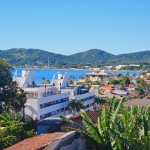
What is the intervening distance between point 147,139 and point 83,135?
2787 millimetres

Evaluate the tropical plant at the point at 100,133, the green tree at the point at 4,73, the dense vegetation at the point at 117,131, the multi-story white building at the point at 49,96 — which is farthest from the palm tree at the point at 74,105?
the tropical plant at the point at 100,133

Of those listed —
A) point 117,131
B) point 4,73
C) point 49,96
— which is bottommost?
point 49,96

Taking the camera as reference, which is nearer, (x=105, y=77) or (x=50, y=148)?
(x=50, y=148)

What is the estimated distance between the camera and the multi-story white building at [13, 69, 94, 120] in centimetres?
3884

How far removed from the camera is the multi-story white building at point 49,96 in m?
38.8

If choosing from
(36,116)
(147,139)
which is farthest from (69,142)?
(36,116)

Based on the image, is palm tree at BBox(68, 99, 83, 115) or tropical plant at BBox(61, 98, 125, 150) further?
palm tree at BBox(68, 99, 83, 115)

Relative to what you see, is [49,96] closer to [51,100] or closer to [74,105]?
[51,100]

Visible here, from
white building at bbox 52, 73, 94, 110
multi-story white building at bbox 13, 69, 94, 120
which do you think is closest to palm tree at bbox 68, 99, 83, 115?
multi-story white building at bbox 13, 69, 94, 120

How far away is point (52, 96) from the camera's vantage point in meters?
42.3

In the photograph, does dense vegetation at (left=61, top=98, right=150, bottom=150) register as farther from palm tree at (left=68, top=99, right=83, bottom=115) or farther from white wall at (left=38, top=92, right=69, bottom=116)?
palm tree at (left=68, top=99, right=83, bottom=115)

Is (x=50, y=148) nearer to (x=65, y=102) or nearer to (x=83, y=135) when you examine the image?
(x=83, y=135)

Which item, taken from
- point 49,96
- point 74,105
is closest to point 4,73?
point 49,96

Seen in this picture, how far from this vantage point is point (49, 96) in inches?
1636
